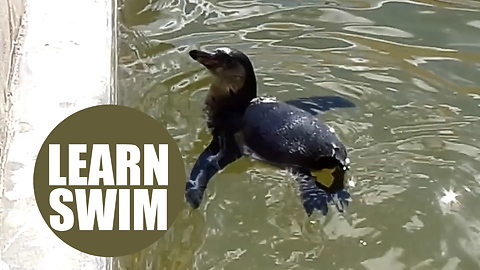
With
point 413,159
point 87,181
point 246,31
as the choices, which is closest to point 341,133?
point 413,159

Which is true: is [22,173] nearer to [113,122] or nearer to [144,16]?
[113,122]

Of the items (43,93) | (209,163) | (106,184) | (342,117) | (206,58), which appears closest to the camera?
(106,184)

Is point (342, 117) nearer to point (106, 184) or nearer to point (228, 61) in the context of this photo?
point (228, 61)

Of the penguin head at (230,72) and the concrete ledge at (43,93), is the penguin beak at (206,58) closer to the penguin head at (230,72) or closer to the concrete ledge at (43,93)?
the penguin head at (230,72)

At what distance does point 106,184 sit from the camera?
110 inches

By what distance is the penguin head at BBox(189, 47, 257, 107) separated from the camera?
158 inches

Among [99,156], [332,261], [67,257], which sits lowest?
[332,261]

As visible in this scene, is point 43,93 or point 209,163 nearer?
point 43,93

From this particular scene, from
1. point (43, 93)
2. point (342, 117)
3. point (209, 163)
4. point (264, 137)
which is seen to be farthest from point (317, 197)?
point (43, 93)

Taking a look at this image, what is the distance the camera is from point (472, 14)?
208 inches

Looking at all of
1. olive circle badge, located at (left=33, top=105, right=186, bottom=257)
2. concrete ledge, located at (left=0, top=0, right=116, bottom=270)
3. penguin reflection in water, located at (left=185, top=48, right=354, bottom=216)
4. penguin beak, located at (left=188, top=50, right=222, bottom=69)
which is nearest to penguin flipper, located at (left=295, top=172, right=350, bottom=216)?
penguin reflection in water, located at (left=185, top=48, right=354, bottom=216)

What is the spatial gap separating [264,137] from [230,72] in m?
0.45

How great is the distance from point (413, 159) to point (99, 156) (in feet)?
5.18

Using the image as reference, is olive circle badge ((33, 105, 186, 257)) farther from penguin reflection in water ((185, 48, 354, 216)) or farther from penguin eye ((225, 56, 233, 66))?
penguin eye ((225, 56, 233, 66))
